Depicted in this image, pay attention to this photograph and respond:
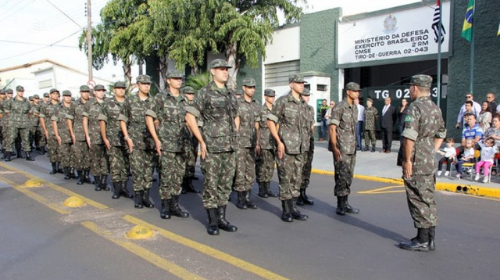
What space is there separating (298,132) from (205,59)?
16010 mm

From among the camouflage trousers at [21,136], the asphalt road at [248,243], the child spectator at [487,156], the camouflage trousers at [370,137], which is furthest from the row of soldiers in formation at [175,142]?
the camouflage trousers at [370,137]

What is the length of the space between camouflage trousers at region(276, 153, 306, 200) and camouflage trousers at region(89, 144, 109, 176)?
378cm

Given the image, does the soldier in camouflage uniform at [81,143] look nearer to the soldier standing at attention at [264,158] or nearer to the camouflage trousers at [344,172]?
the soldier standing at attention at [264,158]

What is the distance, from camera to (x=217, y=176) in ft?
15.7

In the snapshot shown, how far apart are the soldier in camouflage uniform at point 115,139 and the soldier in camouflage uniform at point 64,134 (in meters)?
2.22

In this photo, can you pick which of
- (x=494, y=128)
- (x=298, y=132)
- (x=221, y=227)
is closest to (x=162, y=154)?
(x=221, y=227)

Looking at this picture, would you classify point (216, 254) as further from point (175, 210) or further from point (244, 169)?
point (244, 169)

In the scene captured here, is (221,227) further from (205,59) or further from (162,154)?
(205,59)

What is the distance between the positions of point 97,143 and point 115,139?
0.87 meters

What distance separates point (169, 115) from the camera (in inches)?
218

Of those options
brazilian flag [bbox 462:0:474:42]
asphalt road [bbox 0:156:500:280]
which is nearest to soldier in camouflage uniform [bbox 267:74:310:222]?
asphalt road [bbox 0:156:500:280]

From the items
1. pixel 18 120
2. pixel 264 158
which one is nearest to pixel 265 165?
pixel 264 158

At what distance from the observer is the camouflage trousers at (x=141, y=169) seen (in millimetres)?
6027

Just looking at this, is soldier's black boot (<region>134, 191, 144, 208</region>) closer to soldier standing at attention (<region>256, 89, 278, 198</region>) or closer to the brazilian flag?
soldier standing at attention (<region>256, 89, 278, 198</region>)
